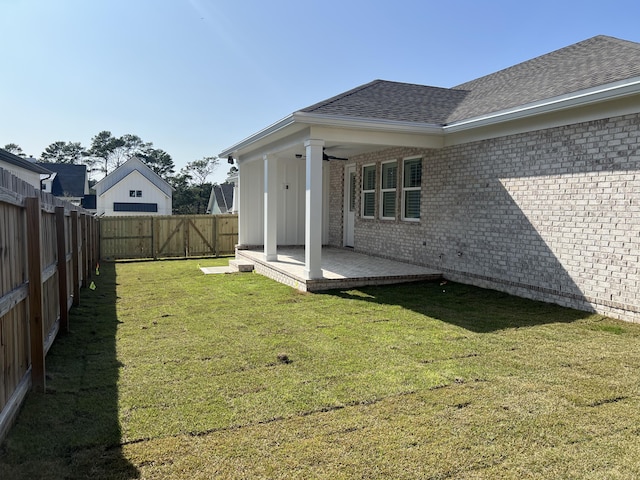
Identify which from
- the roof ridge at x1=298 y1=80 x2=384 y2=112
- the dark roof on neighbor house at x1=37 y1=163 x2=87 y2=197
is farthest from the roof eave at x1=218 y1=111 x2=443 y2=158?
the dark roof on neighbor house at x1=37 y1=163 x2=87 y2=197

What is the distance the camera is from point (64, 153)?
221 feet

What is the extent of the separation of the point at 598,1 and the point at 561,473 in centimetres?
1006

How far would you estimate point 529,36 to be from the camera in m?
11.9

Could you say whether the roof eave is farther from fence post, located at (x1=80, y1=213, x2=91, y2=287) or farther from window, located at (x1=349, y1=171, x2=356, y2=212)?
window, located at (x1=349, y1=171, x2=356, y2=212)

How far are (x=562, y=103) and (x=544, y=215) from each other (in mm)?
1734

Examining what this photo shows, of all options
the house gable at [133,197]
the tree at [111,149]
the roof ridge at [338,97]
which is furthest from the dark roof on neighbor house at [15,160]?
the tree at [111,149]

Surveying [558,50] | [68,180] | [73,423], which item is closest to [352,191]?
[558,50]

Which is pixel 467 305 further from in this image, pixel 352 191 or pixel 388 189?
pixel 352 191

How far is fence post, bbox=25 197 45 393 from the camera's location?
11.6ft

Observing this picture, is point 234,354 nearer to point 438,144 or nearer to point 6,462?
point 6,462

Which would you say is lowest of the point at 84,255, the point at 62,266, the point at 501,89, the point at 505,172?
the point at 84,255

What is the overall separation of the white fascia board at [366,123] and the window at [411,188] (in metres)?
1.51

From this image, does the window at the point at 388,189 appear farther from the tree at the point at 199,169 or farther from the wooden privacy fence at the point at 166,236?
the tree at the point at 199,169

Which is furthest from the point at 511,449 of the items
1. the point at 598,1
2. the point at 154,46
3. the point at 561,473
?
the point at 154,46
